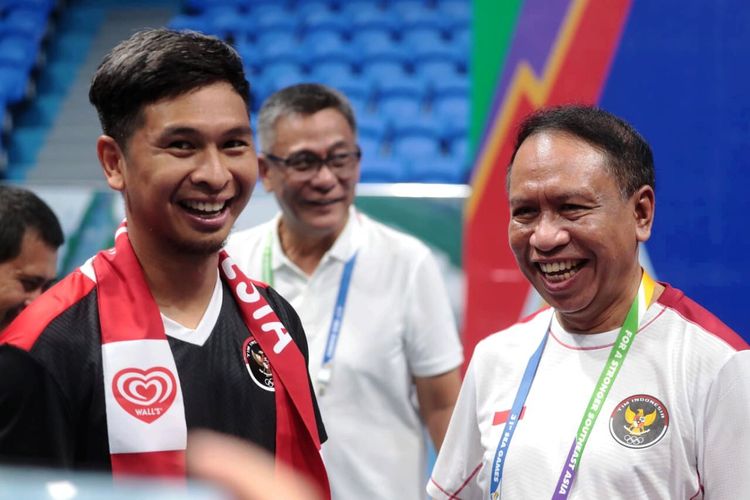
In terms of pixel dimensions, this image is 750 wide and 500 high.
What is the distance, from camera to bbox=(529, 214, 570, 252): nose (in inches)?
73.5

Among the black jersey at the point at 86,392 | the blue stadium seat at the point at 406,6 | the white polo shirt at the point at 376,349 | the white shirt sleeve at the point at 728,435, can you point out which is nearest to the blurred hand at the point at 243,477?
the black jersey at the point at 86,392

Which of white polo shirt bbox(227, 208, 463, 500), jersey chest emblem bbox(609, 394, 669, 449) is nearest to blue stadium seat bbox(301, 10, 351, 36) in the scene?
white polo shirt bbox(227, 208, 463, 500)

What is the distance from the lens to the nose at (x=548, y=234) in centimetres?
187

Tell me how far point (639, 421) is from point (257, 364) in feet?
2.38

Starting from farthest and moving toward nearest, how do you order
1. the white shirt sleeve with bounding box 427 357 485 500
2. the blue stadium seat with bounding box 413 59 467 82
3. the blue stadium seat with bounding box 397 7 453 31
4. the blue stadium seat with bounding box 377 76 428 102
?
the blue stadium seat with bounding box 397 7 453 31 → the blue stadium seat with bounding box 413 59 467 82 → the blue stadium seat with bounding box 377 76 428 102 → the white shirt sleeve with bounding box 427 357 485 500

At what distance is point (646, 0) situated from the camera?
340 cm

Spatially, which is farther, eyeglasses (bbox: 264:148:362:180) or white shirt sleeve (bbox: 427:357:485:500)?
eyeglasses (bbox: 264:148:362:180)

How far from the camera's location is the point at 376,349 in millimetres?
2736

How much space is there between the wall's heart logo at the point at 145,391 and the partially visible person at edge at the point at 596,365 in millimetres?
698

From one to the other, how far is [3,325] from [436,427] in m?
1.29

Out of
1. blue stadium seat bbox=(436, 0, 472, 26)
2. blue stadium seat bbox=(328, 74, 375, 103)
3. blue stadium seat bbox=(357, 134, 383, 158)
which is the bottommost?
blue stadium seat bbox=(357, 134, 383, 158)

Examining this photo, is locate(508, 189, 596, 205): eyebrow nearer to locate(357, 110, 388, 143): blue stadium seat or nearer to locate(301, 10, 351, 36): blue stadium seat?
locate(357, 110, 388, 143): blue stadium seat

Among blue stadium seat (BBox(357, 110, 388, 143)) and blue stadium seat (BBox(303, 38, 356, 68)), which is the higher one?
blue stadium seat (BBox(303, 38, 356, 68))

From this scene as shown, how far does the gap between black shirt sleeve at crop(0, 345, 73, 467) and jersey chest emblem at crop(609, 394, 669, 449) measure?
991mm
